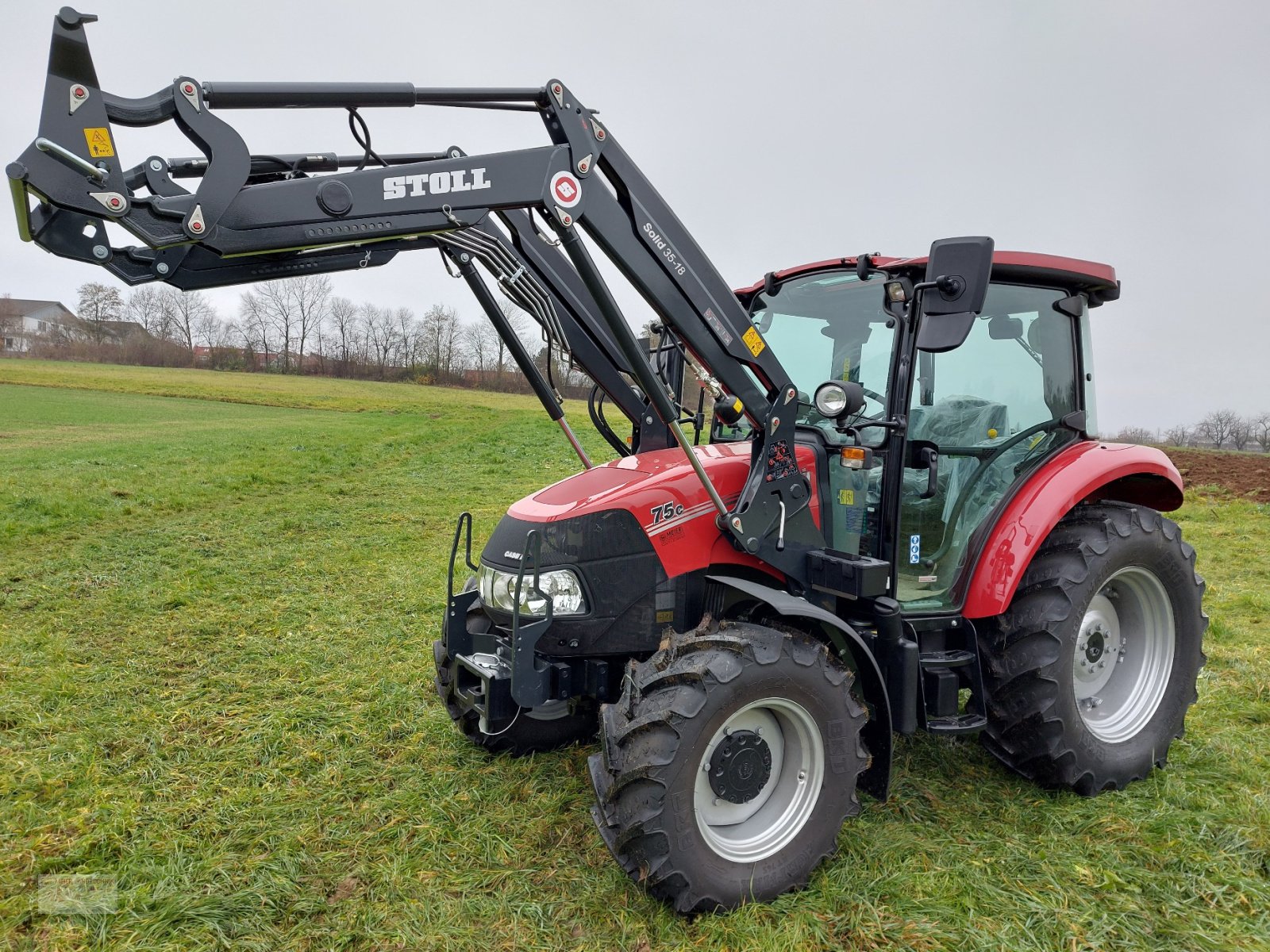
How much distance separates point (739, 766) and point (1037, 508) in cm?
178

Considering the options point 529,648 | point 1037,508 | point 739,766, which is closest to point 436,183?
point 529,648

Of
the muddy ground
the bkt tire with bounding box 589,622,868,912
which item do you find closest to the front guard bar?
the bkt tire with bounding box 589,622,868,912

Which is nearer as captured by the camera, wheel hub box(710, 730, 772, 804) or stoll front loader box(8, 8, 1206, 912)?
stoll front loader box(8, 8, 1206, 912)

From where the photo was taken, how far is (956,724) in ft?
11.3

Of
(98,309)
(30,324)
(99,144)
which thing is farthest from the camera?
(30,324)

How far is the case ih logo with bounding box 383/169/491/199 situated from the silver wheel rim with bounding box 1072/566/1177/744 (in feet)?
11.0

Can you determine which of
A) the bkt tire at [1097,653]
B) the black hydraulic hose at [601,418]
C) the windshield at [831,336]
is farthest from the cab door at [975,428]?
the black hydraulic hose at [601,418]

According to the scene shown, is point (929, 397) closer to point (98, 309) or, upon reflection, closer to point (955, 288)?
point (955, 288)

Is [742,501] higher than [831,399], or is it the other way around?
[831,399]

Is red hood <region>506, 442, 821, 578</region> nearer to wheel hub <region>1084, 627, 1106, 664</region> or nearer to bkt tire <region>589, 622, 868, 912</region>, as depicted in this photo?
bkt tire <region>589, 622, 868, 912</region>

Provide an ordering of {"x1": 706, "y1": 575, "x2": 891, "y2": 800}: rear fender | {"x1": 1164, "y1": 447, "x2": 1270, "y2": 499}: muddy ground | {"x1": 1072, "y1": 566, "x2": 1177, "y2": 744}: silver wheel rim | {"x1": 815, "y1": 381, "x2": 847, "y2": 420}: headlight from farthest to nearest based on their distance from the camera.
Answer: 1. {"x1": 1164, "y1": 447, "x2": 1270, "y2": 499}: muddy ground
2. {"x1": 1072, "y1": 566, "x2": 1177, "y2": 744}: silver wheel rim
3. {"x1": 815, "y1": 381, "x2": 847, "y2": 420}: headlight
4. {"x1": 706, "y1": 575, "x2": 891, "y2": 800}: rear fender

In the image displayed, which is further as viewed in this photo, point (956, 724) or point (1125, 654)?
point (1125, 654)

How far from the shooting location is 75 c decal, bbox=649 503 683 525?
328 centimetres

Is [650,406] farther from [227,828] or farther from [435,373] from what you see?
[435,373]
